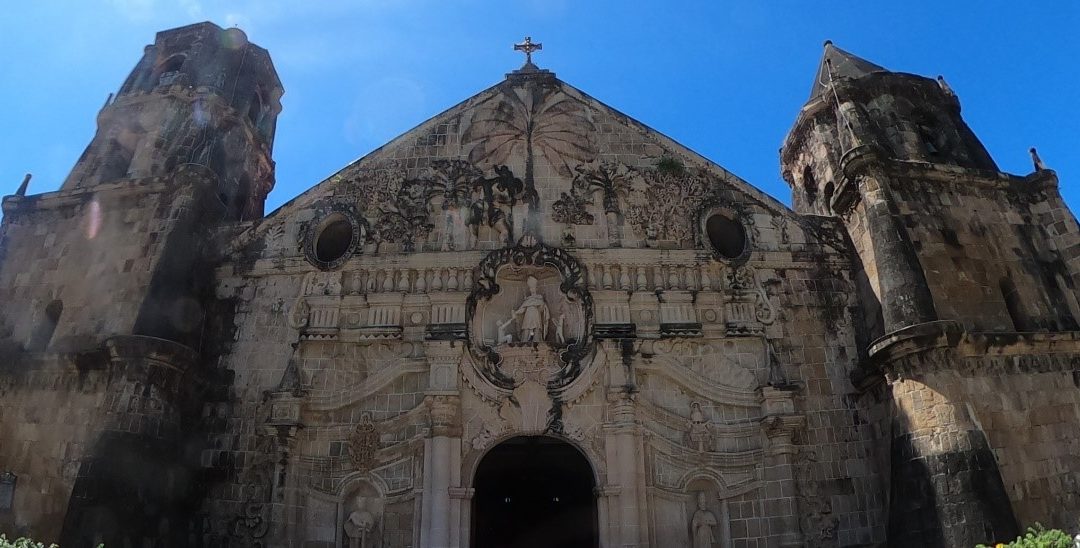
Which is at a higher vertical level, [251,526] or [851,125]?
[851,125]

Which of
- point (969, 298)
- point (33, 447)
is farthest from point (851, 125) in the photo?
point (33, 447)

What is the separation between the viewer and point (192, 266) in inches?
548

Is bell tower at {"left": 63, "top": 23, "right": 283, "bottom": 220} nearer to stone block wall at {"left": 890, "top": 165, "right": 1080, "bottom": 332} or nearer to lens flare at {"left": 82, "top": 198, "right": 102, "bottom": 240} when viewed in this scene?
lens flare at {"left": 82, "top": 198, "right": 102, "bottom": 240}

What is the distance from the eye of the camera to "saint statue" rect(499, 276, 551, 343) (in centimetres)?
1323

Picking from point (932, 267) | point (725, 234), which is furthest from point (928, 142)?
point (725, 234)

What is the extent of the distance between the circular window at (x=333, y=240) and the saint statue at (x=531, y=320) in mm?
3521

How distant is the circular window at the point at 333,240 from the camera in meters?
14.1

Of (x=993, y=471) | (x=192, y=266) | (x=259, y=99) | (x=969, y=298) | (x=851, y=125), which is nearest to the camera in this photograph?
(x=993, y=471)

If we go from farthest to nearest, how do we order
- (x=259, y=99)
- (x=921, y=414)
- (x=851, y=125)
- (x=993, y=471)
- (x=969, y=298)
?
(x=259, y=99) < (x=851, y=125) < (x=969, y=298) < (x=921, y=414) < (x=993, y=471)

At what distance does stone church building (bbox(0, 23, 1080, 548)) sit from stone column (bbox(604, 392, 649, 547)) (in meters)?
0.05

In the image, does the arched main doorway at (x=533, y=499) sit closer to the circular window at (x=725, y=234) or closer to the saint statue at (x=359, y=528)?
the saint statue at (x=359, y=528)

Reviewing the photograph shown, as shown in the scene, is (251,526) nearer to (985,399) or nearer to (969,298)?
(985,399)

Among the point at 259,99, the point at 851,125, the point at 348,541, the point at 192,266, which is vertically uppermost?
the point at 259,99

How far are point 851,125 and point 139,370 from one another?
574 inches
